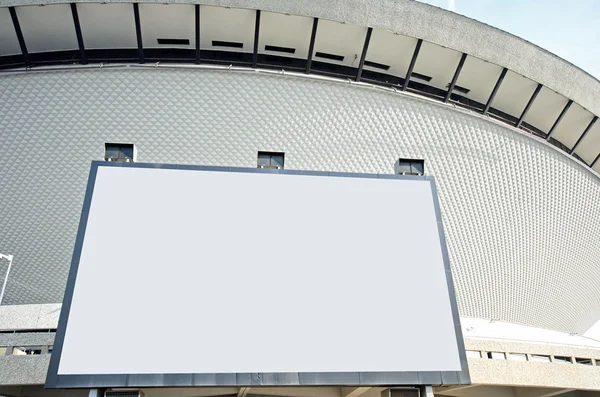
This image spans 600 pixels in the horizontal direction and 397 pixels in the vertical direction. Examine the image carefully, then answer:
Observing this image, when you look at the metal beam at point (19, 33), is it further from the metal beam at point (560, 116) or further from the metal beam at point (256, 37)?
the metal beam at point (560, 116)

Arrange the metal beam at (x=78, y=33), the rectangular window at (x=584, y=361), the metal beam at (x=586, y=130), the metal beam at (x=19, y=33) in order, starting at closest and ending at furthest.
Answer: the rectangular window at (x=584, y=361) < the metal beam at (x=19, y=33) < the metal beam at (x=78, y=33) < the metal beam at (x=586, y=130)

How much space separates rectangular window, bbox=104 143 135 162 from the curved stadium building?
102 inches

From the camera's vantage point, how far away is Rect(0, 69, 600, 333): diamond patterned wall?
52.8 feet

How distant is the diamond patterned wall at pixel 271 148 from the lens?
16094mm

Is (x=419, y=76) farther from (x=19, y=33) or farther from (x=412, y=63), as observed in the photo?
(x=19, y=33)

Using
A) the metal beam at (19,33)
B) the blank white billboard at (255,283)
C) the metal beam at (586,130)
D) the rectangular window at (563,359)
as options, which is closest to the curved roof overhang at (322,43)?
the metal beam at (19,33)

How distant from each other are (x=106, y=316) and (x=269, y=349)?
310cm

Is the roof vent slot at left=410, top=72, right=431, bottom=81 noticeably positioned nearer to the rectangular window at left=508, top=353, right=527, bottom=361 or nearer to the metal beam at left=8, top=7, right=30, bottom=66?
the rectangular window at left=508, top=353, right=527, bottom=361

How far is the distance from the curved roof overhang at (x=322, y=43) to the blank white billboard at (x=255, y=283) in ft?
22.5

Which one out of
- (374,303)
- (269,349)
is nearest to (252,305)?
(269,349)

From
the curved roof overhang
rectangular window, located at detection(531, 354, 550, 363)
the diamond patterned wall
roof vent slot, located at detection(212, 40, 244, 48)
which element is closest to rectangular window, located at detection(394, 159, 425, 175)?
the diamond patterned wall

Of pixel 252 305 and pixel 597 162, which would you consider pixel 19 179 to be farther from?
pixel 597 162

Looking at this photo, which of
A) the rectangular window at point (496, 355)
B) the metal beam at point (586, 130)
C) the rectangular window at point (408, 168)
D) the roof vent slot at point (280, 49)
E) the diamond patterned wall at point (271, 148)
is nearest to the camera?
the rectangular window at point (496, 355)

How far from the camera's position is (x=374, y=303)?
10.0 m
